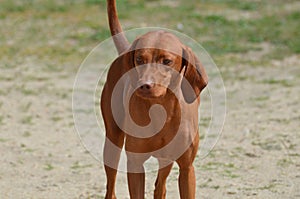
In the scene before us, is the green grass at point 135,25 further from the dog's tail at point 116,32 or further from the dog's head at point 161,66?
the dog's head at point 161,66

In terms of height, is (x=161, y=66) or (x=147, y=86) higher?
(x=161, y=66)

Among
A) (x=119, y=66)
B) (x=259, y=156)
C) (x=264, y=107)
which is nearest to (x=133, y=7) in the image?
(x=264, y=107)

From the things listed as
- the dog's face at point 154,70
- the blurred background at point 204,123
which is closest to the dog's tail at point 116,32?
the dog's face at point 154,70

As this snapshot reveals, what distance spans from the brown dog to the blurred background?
1.38 m

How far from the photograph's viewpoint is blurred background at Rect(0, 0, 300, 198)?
7.08 metres

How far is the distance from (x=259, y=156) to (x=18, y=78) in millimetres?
4332

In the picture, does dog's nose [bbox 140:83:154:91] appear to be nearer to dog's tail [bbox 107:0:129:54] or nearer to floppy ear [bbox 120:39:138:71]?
floppy ear [bbox 120:39:138:71]

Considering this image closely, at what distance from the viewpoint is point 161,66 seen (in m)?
4.70

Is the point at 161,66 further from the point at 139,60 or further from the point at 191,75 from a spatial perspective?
the point at 191,75

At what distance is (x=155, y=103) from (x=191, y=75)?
0.26m

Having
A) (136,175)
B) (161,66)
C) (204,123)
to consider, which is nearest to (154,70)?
(161,66)

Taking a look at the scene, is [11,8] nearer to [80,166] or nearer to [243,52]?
[243,52]

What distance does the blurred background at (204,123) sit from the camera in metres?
7.08

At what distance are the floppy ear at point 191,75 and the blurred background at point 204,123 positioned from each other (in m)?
1.78
